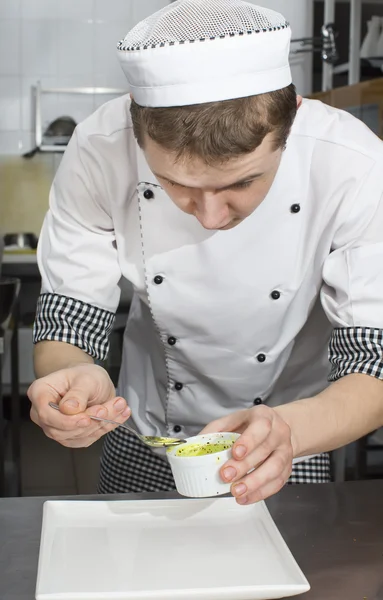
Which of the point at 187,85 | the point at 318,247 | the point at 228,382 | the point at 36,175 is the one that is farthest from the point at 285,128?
the point at 36,175

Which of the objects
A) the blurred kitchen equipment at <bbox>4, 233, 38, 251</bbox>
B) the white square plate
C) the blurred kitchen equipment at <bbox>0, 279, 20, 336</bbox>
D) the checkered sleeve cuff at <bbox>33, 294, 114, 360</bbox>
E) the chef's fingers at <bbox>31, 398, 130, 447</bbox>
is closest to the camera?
the white square plate

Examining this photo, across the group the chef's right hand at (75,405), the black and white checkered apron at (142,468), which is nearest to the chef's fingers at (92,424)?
the chef's right hand at (75,405)

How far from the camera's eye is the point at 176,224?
5.13 feet

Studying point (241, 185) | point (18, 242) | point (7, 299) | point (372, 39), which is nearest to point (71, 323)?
point (241, 185)

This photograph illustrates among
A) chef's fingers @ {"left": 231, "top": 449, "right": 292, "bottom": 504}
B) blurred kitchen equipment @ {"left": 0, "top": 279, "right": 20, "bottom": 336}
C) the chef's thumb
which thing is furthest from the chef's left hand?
blurred kitchen equipment @ {"left": 0, "top": 279, "right": 20, "bottom": 336}

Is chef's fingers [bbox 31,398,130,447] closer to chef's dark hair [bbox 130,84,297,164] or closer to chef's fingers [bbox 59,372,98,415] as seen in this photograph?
chef's fingers [bbox 59,372,98,415]

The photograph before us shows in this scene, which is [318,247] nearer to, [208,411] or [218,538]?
[208,411]

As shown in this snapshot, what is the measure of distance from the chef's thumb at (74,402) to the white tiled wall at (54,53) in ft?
15.4

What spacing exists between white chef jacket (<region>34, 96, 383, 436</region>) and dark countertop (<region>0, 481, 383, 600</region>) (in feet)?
0.69

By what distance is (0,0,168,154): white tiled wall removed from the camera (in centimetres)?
566

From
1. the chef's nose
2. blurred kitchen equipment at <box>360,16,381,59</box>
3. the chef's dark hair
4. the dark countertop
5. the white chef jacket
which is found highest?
blurred kitchen equipment at <box>360,16,381,59</box>

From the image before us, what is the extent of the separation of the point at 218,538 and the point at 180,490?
12cm

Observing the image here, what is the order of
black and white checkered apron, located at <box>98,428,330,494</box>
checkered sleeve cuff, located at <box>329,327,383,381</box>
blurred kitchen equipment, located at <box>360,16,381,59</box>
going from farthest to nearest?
1. blurred kitchen equipment, located at <box>360,16,381,59</box>
2. black and white checkered apron, located at <box>98,428,330,494</box>
3. checkered sleeve cuff, located at <box>329,327,383,381</box>

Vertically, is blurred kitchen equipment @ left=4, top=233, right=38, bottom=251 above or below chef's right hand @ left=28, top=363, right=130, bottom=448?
below
